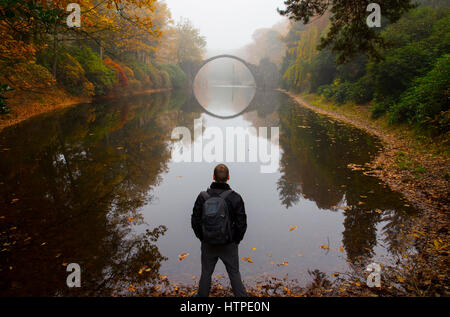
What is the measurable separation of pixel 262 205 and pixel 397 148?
→ 248 inches

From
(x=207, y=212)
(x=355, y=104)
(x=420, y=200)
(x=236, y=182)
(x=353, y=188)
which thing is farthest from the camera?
(x=355, y=104)

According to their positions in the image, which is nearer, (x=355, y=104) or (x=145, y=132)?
(x=145, y=132)

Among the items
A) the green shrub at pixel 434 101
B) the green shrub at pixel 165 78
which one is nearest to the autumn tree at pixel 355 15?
the green shrub at pixel 434 101

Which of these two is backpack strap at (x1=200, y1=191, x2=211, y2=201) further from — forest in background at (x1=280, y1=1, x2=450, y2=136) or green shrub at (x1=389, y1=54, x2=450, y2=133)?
green shrub at (x1=389, y1=54, x2=450, y2=133)

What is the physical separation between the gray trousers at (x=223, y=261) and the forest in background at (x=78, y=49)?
477cm

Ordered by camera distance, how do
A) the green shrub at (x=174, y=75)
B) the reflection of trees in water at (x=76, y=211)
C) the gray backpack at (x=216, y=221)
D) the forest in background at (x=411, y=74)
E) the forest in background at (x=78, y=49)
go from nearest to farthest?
the gray backpack at (x=216, y=221)
the reflection of trees in water at (x=76, y=211)
the forest in background at (x=78, y=49)
the forest in background at (x=411, y=74)
the green shrub at (x=174, y=75)

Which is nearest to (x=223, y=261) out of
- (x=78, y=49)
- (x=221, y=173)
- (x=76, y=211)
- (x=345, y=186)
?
(x=221, y=173)

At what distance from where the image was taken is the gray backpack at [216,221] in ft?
8.59

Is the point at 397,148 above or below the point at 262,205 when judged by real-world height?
above

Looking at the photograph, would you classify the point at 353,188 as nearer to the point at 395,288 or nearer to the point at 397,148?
the point at 395,288

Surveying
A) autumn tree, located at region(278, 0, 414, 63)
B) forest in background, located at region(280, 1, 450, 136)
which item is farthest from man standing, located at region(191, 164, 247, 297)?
autumn tree, located at region(278, 0, 414, 63)

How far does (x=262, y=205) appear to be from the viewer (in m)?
5.55

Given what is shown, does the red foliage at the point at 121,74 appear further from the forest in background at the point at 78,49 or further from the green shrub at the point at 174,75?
the green shrub at the point at 174,75
